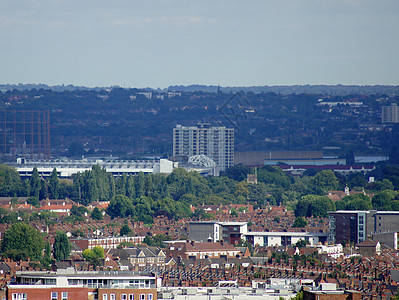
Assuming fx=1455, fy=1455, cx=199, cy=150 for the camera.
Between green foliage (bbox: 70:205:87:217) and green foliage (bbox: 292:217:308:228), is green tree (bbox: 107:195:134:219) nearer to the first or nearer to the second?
green foliage (bbox: 70:205:87:217)

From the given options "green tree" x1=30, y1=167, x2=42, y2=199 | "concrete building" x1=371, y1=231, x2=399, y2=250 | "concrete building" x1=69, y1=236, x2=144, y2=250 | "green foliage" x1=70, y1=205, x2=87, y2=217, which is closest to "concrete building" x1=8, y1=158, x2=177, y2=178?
"green tree" x1=30, y1=167, x2=42, y2=199

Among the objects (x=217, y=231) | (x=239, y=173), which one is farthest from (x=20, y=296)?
(x=239, y=173)

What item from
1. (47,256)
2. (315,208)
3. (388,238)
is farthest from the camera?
(315,208)

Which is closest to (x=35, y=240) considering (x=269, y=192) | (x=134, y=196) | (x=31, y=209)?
(x=31, y=209)

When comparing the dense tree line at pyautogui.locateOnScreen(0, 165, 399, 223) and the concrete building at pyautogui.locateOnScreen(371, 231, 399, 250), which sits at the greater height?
the concrete building at pyautogui.locateOnScreen(371, 231, 399, 250)

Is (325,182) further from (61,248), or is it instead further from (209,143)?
(61,248)
